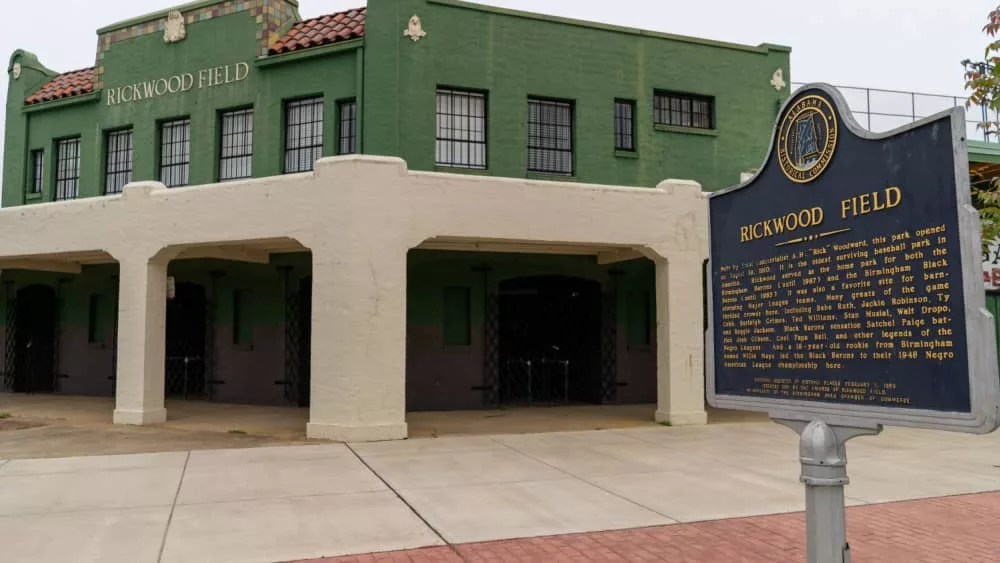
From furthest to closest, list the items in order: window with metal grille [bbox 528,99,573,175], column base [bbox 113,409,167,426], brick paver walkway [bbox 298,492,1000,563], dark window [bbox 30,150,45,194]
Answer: dark window [bbox 30,150,45,194] → window with metal grille [bbox 528,99,573,175] → column base [bbox 113,409,167,426] → brick paver walkway [bbox 298,492,1000,563]

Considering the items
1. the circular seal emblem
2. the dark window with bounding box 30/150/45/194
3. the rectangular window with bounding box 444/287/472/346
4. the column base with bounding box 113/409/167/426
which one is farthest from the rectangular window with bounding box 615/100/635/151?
the dark window with bounding box 30/150/45/194

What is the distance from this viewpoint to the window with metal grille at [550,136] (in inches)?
693

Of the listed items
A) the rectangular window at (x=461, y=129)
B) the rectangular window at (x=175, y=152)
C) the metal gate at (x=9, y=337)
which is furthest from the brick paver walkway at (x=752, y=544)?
the metal gate at (x=9, y=337)

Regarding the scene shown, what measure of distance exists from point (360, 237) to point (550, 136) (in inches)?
256

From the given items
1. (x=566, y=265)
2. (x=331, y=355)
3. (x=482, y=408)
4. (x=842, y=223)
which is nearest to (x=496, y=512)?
(x=842, y=223)

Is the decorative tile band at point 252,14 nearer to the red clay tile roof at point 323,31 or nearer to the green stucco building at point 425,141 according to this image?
the green stucco building at point 425,141

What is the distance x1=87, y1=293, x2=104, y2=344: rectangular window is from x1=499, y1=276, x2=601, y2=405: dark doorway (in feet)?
35.7

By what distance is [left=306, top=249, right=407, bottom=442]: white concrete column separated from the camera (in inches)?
500

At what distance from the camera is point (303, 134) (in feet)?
58.5

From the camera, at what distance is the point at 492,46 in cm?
1722

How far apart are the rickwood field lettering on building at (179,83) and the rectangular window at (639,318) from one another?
10719 millimetres

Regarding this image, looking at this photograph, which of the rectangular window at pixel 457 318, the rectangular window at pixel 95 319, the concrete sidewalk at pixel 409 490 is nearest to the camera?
the concrete sidewalk at pixel 409 490

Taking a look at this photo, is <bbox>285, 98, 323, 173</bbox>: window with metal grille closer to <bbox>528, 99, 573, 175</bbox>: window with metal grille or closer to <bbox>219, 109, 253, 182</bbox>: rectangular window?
<bbox>219, 109, 253, 182</bbox>: rectangular window

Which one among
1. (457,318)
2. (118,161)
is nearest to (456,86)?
(457,318)
